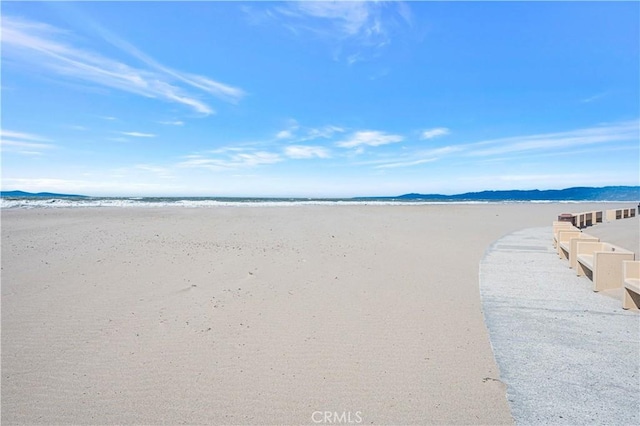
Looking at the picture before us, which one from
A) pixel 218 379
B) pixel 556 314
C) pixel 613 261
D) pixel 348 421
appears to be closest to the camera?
pixel 348 421

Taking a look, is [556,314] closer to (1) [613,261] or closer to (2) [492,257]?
(1) [613,261]

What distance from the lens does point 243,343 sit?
13.1 feet

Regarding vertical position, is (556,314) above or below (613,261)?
below

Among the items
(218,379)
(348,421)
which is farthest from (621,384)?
(218,379)

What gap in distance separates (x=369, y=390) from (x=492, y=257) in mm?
7334

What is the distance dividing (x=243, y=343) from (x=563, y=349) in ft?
11.0

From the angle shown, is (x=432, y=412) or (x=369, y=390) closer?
(x=432, y=412)

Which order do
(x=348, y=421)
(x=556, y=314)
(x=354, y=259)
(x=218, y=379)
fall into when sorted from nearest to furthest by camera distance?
(x=348, y=421) < (x=218, y=379) < (x=556, y=314) < (x=354, y=259)

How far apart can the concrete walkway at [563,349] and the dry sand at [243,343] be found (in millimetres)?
221

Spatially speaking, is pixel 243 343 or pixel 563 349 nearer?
pixel 563 349

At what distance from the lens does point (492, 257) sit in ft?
30.3

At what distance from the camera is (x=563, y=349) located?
3.73 m

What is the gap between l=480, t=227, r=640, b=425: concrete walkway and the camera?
2.75m

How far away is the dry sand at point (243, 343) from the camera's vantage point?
289 cm
